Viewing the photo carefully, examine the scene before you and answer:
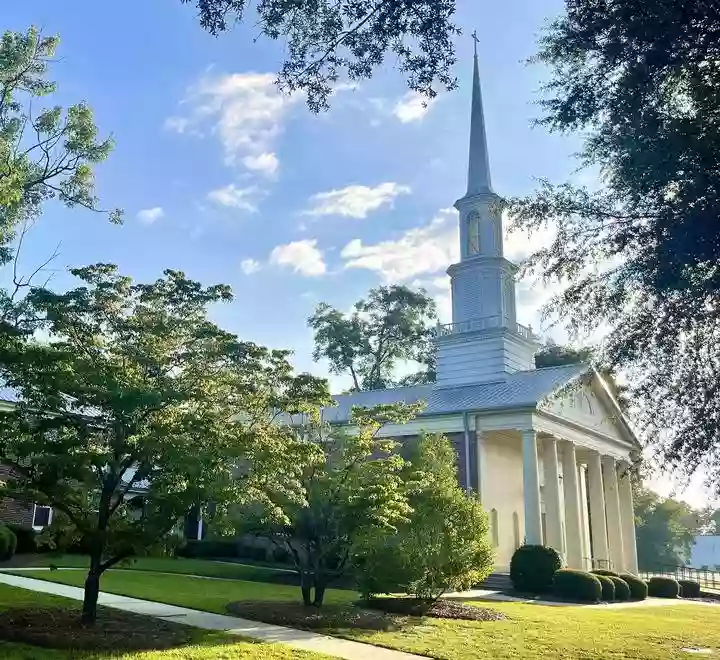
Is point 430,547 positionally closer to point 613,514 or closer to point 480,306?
point 480,306

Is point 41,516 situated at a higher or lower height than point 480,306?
lower

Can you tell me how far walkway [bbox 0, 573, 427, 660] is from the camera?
1077 centimetres

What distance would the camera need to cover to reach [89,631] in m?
10.5

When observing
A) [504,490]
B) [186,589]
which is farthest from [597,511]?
[186,589]

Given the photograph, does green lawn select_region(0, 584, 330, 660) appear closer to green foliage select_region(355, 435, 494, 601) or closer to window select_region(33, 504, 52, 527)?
green foliage select_region(355, 435, 494, 601)

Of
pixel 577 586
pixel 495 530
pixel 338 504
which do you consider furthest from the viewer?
pixel 495 530

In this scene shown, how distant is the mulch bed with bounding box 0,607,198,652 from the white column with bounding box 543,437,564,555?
20.1 m

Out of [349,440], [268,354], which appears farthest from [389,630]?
[268,354]

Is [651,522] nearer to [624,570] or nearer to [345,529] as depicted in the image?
[624,570]

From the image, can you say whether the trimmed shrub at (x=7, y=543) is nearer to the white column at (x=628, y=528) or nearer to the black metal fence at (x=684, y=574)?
the white column at (x=628, y=528)

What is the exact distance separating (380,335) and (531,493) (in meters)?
26.5

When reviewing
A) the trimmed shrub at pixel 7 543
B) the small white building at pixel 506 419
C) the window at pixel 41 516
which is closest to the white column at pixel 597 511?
the small white building at pixel 506 419

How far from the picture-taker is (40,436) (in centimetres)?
1072

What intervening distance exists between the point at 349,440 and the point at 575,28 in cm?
955
